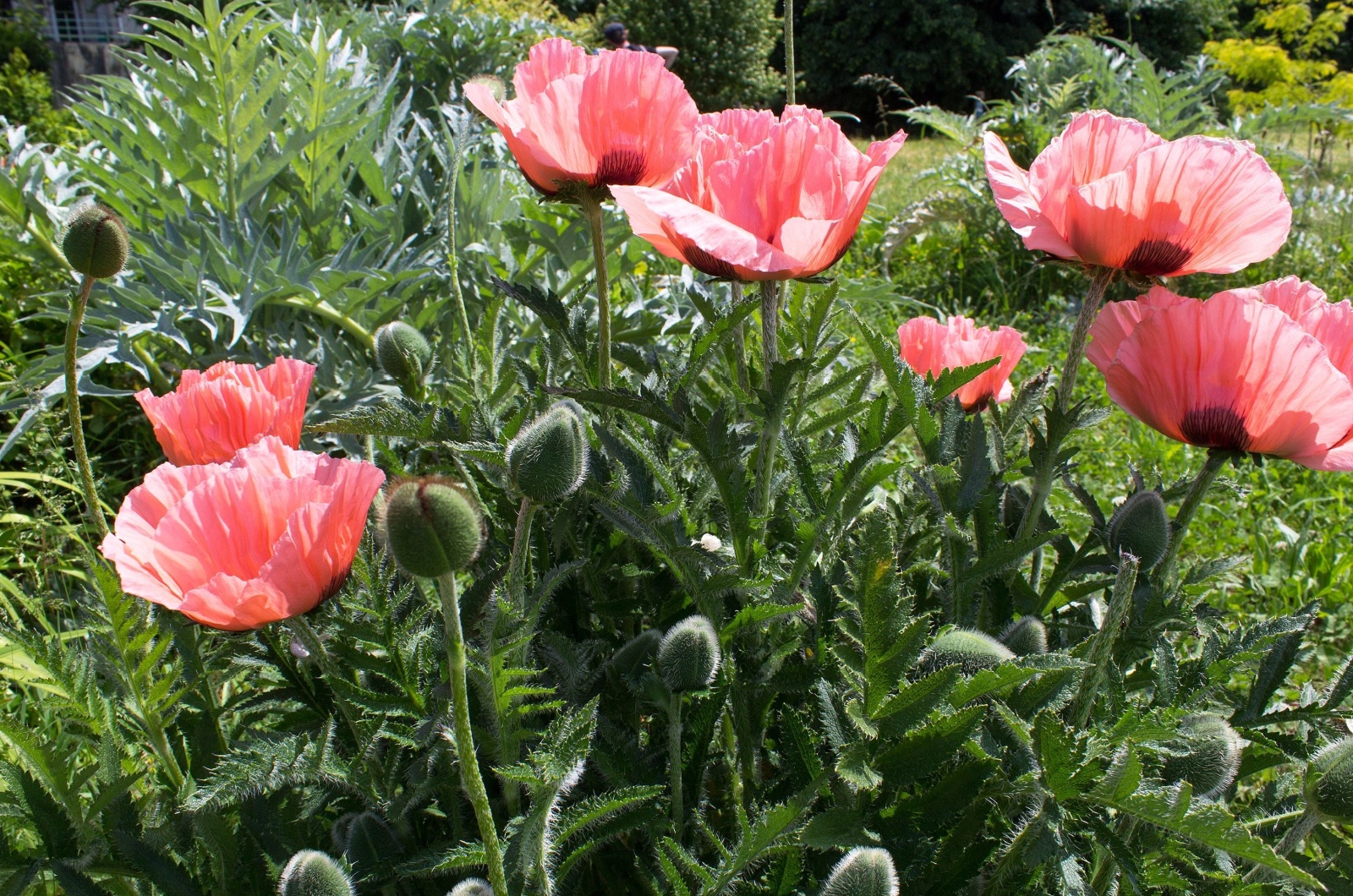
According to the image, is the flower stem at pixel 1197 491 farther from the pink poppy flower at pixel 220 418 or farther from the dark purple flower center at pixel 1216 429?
the pink poppy flower at pixel 220 418

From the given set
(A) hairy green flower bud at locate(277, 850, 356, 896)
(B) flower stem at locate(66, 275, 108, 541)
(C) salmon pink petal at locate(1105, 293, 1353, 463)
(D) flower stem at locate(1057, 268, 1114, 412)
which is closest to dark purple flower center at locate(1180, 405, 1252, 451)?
(C) salmon pink petal at locate(1105, 293, 1353, 463)

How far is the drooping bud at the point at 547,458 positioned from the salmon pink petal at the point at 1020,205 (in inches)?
18.9

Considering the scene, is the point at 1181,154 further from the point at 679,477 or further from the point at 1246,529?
the point at 1246,529

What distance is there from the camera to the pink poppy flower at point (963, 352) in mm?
1384

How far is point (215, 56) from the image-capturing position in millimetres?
2137

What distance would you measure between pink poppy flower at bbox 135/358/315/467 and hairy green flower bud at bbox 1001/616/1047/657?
2.66 feet

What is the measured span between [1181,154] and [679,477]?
2.30 ft

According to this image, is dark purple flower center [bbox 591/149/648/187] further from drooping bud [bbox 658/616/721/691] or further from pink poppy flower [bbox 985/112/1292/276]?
drooping bud [bbox 658/616/721/691]

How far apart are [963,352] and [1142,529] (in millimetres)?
501

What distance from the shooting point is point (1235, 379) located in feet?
2.99

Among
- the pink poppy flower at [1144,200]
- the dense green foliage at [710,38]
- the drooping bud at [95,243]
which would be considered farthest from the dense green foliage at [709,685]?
the dense green foliage at [710,38]

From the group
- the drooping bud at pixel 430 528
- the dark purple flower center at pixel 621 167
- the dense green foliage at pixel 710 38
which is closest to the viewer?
the drooping bud at pixel 430 528

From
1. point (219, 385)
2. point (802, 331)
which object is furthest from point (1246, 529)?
point (219, 385)

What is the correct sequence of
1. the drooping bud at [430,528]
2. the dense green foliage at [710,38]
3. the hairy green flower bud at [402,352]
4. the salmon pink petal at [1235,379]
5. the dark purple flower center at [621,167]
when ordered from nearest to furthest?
the drooping bud at [430,528], the salmon pink petal at [1235,379], the dark purple flower center at [621,167], the hairy green flower bud at [402,352], the dense green foliage at [710,38]
